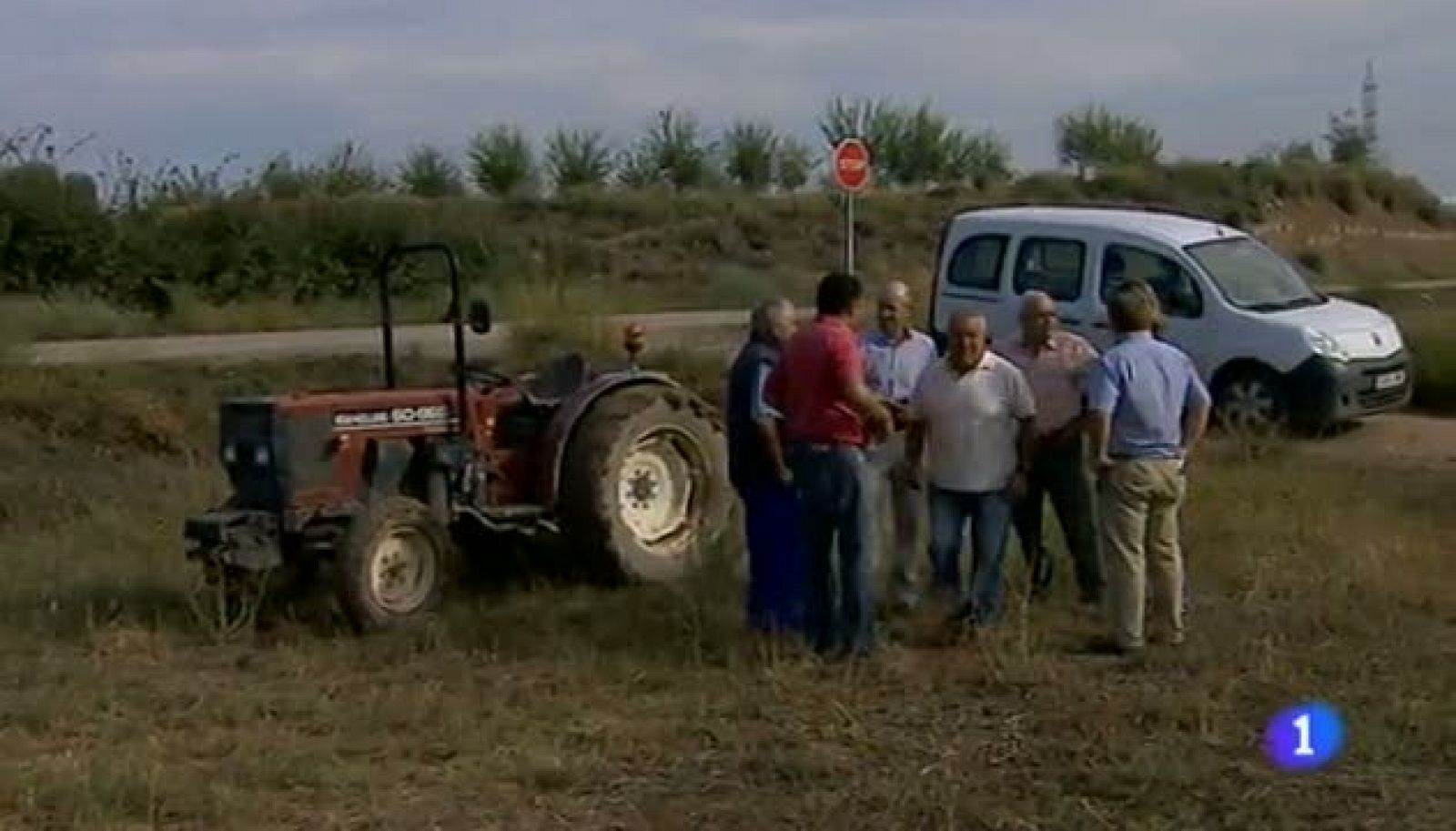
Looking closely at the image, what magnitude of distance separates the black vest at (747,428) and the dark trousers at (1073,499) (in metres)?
1.25

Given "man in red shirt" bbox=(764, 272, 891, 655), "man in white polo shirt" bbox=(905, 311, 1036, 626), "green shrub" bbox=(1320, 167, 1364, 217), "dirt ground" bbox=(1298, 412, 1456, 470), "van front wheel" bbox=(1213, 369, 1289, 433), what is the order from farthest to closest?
"green shrub" bbox=(1320, 167, 1364, 217)
"van front wheel" bbox=(1213, 369, 1289, 433)
"dirt ground" bbox=(1298, 412, 1456, 470)
"man in white polo shirt" bbox=(905, 311, 1036, 626)
"man in red shirt" bbox=(764, 272, 891, 655)

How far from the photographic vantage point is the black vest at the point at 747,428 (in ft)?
34.9

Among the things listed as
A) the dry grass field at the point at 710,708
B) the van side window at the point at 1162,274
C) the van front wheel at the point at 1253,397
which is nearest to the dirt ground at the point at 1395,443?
the van front wheel at the point at 1253,397

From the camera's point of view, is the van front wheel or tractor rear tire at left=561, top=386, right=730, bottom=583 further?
the van front wheel

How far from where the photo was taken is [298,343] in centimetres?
2684

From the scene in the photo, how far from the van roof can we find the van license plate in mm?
1623

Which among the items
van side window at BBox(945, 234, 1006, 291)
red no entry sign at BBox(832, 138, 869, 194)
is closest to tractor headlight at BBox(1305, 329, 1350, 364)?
van side window at BBox(945, 234, 1006, 291)

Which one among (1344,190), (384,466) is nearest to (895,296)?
(384,466)

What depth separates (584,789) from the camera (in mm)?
7961

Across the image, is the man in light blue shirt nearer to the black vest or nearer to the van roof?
the black vest

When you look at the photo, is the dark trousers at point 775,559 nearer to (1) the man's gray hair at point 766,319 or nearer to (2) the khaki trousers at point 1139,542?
(1) the man's gray hair at point 766,319

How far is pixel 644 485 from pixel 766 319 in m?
1.55

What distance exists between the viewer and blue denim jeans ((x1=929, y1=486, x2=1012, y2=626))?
10406mm

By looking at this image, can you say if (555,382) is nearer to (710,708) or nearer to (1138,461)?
(1138,461)
